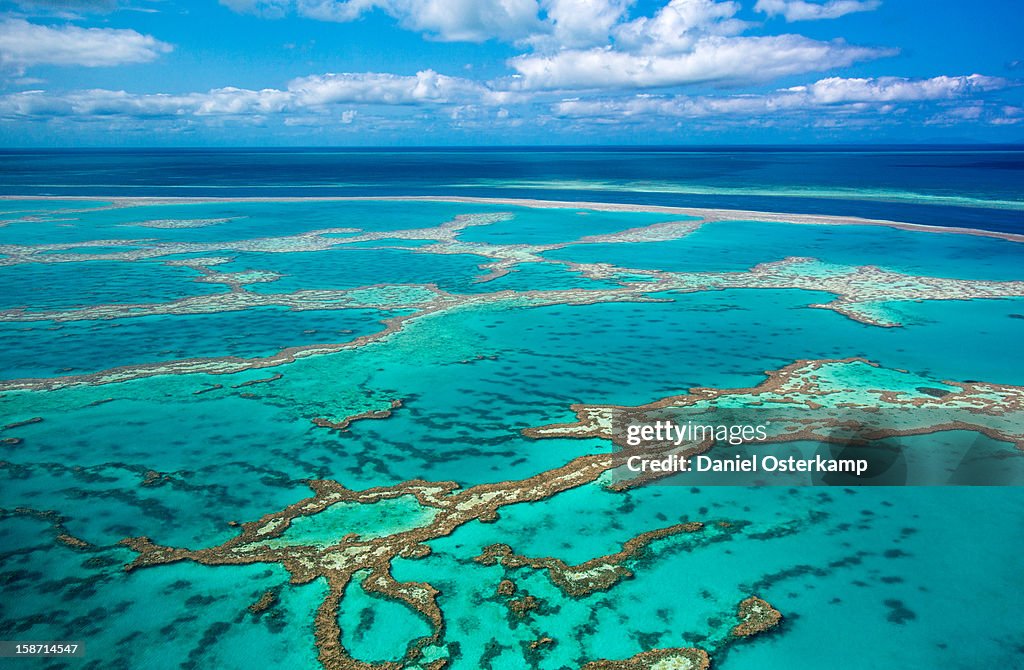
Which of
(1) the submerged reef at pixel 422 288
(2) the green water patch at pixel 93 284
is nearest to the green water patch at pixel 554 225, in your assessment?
(1) the submerged reef at pixel 422 288

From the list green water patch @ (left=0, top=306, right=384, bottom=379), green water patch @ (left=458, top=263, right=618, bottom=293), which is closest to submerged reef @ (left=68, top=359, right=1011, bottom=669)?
green water patch @ (left=0, top=306, right=384, bottom=379)

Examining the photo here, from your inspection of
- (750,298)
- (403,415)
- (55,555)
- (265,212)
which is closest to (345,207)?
(265,212)

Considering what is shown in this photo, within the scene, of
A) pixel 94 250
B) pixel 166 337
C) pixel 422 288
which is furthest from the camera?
pixel 94 250

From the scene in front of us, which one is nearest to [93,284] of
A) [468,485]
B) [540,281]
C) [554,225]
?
[540,281]

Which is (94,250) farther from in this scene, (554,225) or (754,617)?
(754,617)

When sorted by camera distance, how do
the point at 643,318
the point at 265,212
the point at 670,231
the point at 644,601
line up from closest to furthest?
the point at 644,601
the point at 643,318
the point at 670,231
the point at 265,212

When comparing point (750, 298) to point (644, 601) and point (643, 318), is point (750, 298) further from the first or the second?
point (644, 601)

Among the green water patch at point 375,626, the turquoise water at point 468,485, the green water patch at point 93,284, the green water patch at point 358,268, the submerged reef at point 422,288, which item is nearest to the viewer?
the green water patch at point 375,626

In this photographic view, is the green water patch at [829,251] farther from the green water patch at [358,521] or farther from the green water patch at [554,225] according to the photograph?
the green water patch at [358,521]
